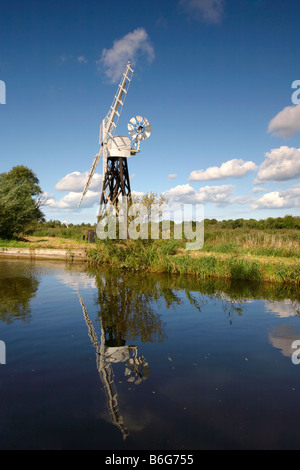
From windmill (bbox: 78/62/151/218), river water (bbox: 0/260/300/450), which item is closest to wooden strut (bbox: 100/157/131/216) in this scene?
windmill (bbox: 78/62/151/218)

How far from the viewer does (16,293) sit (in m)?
9.34

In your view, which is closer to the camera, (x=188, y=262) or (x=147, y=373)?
(x=147, y=373)

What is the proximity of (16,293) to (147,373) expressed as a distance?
6217 mm

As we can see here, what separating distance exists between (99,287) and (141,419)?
7.29 metres

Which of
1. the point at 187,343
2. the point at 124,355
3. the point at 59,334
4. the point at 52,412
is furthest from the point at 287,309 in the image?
the point at 52,412

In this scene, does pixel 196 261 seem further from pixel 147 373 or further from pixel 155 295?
pixel 147 373

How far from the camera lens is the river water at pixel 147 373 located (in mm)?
3275

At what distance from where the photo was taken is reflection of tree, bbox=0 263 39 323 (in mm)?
7186

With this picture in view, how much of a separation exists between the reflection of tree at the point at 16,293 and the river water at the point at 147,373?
7 centimetres

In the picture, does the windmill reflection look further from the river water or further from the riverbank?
the riverbank

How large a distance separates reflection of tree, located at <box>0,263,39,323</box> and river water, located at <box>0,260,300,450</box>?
0.07 metres

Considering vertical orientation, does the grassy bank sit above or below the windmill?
below

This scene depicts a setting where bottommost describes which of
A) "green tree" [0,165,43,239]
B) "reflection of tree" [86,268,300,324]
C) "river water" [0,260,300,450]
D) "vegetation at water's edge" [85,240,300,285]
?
"river water" [0,260,300,450]

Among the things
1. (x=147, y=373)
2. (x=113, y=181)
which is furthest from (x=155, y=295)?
(x=113, y=181)
